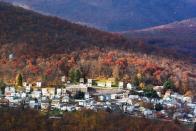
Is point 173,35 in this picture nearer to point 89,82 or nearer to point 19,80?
point 89,82

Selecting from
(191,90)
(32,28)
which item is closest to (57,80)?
(191,90)

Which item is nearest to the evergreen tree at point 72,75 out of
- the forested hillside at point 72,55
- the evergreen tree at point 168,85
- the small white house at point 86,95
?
the forested hillside at point 72,55

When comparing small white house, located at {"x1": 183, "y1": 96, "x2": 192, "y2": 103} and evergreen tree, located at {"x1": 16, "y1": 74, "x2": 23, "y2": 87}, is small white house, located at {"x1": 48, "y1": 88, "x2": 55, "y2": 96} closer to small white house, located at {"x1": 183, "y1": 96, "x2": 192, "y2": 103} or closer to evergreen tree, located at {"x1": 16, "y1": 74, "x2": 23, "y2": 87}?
evergreen tree, located at {"x1": 16, "y1": 74, "x2": 23, "y2": 87}

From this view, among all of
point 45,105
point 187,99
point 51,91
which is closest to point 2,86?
point 51,91

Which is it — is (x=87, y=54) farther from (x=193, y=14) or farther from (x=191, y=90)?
(x=193, y=14)

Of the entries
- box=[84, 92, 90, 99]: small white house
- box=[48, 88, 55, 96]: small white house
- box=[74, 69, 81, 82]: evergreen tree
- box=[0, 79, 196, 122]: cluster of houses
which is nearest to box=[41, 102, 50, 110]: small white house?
box=[0, 79, 196, 122]: cluster of houses

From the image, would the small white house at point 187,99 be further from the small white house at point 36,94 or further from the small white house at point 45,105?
the small white house at point 45,105

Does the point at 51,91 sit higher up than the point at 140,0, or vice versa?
the point at 140,0
